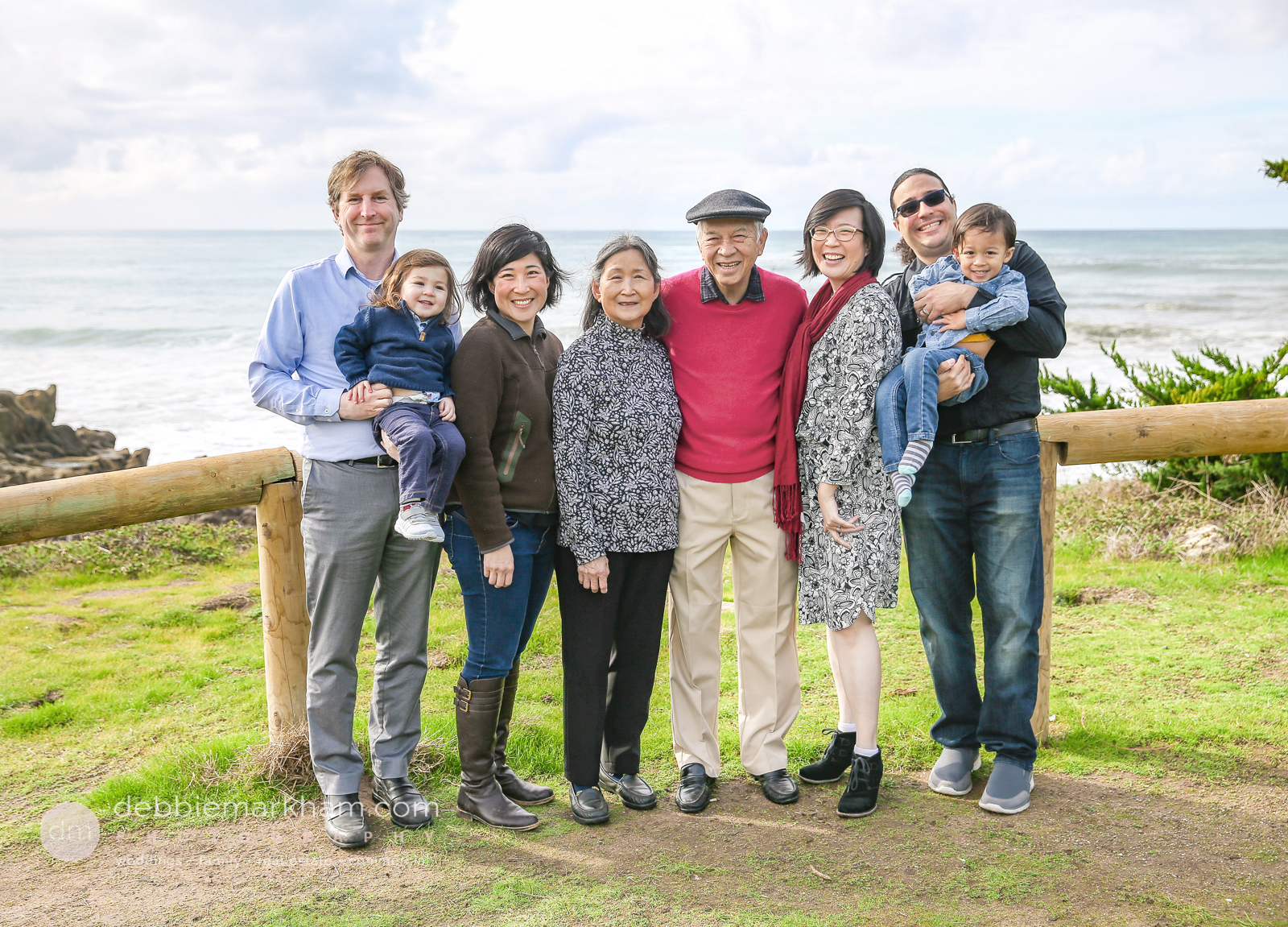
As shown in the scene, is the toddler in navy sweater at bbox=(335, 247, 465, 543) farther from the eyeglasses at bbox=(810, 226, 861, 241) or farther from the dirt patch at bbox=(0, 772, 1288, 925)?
the eyeglasses at bbox=(810, 226, 861, 241)

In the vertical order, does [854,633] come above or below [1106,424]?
below

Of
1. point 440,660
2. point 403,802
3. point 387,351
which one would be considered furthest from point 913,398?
point 440,660

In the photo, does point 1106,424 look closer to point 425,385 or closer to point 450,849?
point 425,385

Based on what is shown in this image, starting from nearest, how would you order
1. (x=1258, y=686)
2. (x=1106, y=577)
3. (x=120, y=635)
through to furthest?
(x=1258, y=686) < (x=120, y=635) < (x=1106, y=577)

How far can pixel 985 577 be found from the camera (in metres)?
3.36

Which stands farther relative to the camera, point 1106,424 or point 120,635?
point 120,635

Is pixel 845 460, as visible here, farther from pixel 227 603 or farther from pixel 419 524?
pixel 227 603

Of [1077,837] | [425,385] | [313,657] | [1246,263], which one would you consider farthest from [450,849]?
[1246,263]

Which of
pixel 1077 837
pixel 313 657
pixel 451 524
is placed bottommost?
pixel 1077 837

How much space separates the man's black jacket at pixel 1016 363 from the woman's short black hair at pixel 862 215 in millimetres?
367

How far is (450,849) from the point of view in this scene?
3.10 meters

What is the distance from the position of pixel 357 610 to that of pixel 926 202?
2.46 m

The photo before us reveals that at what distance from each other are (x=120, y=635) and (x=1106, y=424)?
17.3 ft

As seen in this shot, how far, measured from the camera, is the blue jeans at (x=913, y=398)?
3053 mm
